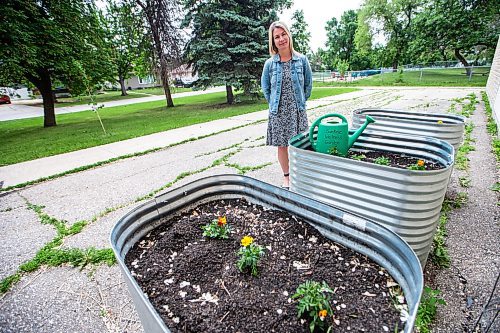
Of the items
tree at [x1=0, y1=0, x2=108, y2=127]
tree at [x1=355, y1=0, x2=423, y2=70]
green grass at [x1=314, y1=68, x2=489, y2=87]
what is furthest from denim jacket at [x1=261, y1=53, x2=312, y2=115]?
tree at [x1=355, y1=0, x2=423, y2=70]

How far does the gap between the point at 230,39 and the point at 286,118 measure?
907cm

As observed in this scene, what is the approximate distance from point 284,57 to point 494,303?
89.6 inches

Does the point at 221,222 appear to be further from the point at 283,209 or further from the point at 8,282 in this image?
the point at 8,282

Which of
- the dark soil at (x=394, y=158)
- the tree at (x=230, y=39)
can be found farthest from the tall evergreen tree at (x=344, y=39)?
the dark soil at (x=394, y=158)

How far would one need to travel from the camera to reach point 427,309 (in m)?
1.31

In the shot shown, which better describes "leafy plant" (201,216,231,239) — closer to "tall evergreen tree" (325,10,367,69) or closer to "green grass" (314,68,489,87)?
"green grass" (314,68,489,87)

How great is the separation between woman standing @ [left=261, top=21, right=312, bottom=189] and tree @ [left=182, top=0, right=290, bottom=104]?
8.08 m

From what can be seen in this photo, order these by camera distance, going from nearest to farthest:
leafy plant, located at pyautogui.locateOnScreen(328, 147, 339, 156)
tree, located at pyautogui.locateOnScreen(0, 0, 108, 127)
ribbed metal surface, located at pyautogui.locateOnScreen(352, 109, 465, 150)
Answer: leafy plant, located at pyautogui.locateOnScreen(328, 147, 339, 156), ribbed metal surface, located at pyautogui.locateOnScreen(352, 109, 465, 150), tree, located at pyautogui.locateOnScreen(0, 0, 108, 127)

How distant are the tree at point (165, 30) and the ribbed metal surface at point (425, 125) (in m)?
10.4

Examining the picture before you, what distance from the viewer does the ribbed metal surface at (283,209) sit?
738 millimetres

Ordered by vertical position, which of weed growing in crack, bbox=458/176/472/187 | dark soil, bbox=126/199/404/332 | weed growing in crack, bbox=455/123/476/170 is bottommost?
weed growing in crack, bbox=455/123/476/170

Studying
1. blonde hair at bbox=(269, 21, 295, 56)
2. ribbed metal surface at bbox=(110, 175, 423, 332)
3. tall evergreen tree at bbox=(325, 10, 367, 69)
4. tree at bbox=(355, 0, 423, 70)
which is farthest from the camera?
tall evergreen tree at bbox=(325, 10, 367, 69)

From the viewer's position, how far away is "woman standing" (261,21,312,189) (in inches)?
95.6

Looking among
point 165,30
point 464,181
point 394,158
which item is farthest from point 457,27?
point 394,158
